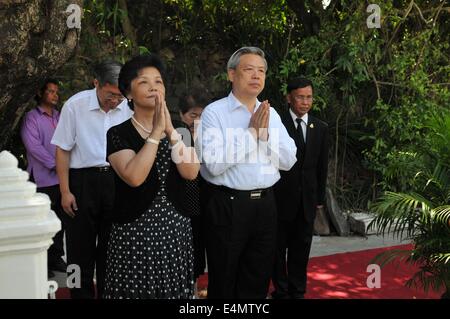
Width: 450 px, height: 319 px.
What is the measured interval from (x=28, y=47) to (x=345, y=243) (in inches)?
139

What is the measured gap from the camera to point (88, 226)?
13.8 feet

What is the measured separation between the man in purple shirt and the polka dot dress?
214 cm

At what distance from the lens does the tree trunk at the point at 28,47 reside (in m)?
4.57

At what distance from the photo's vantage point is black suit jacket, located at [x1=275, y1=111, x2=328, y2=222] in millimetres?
4430

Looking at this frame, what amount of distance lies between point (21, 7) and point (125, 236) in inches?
93.5

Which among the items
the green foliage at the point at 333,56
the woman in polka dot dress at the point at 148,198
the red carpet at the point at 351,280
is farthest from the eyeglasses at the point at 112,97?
the green foliage at the point at 333,56

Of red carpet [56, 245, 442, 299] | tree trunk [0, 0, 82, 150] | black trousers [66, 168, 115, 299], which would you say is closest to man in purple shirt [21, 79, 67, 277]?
tree trunk [0, 0, 82, 150]

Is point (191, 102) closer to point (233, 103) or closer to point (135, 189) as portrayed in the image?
point (233, 103)

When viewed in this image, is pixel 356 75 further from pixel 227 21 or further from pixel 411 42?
pixel 227 21

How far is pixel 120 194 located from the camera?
9.96 feet

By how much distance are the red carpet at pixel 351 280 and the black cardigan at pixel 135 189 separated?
6.41ft

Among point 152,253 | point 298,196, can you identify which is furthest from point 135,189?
point 298,196

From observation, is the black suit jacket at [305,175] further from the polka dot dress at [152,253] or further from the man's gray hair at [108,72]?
the polka dot dress at [152,253]
